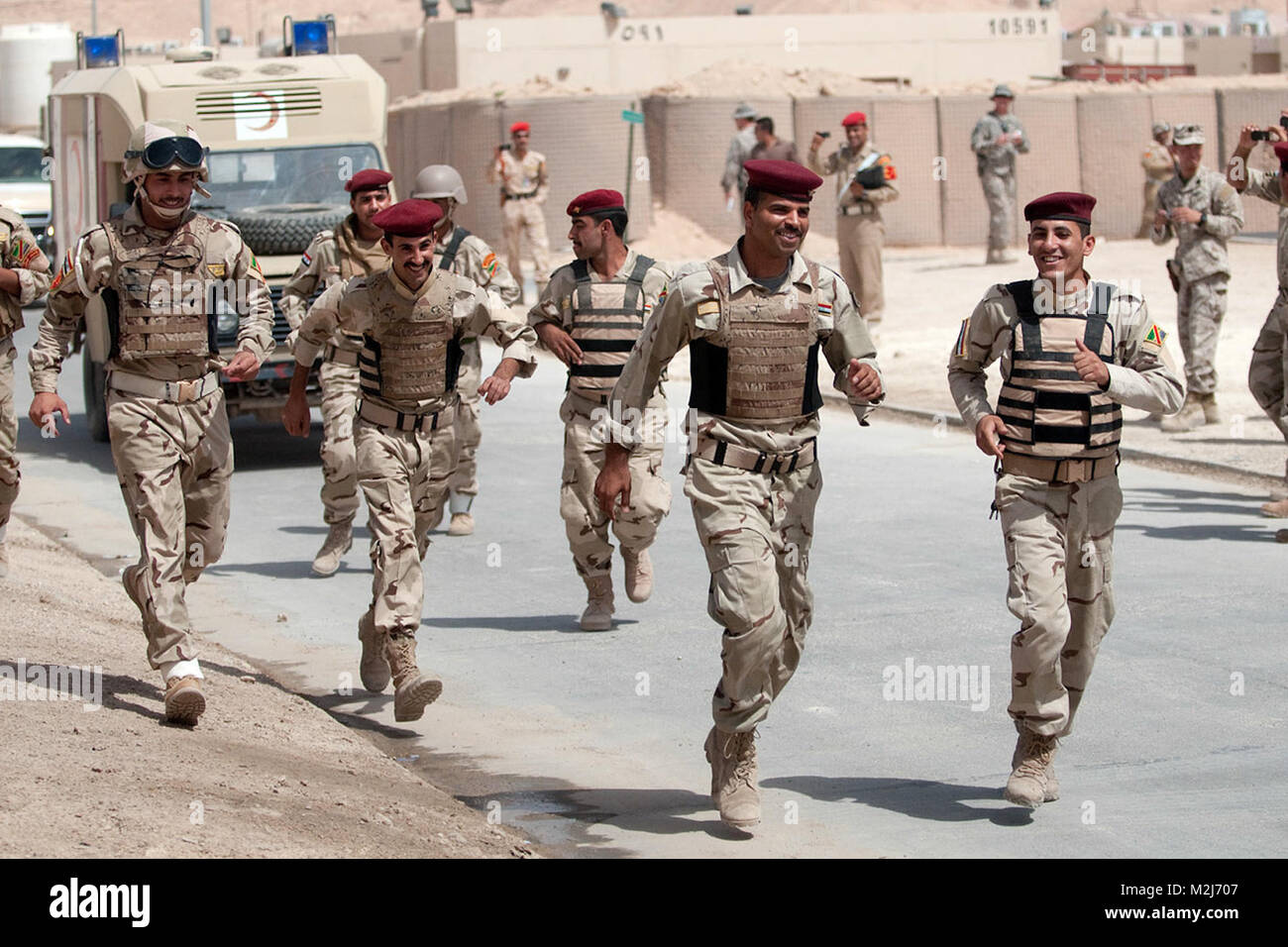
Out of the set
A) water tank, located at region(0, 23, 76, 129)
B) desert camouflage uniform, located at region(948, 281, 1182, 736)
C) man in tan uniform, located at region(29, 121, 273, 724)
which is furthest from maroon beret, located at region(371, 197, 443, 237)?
water tank, located at region(0, 23, 76, 129)

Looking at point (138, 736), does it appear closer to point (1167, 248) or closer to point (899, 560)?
point (899, 560)

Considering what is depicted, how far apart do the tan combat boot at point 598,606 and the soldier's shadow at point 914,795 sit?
8.33 ft

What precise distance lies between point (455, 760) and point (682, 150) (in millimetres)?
27921

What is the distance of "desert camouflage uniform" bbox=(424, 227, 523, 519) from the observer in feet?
34.1

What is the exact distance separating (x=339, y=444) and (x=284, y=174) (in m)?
4.91

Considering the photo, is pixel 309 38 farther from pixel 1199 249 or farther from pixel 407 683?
pixel 407 683

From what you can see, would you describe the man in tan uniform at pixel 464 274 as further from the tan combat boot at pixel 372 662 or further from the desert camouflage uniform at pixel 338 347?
the tan combat boot at pixel 372 662

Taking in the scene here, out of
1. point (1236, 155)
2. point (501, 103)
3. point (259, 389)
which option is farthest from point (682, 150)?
point (1236, 155)

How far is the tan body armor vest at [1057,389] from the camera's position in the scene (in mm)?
6160

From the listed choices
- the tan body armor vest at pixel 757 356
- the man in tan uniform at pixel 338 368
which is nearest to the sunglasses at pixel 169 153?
the tan body armor vest at pixel 757 356

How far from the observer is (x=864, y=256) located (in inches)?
821

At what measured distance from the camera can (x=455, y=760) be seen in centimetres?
704

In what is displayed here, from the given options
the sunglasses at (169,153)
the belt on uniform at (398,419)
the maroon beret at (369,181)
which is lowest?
the belt on uniform at (398,419)

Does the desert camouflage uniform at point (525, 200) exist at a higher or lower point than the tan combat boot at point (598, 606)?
higher
